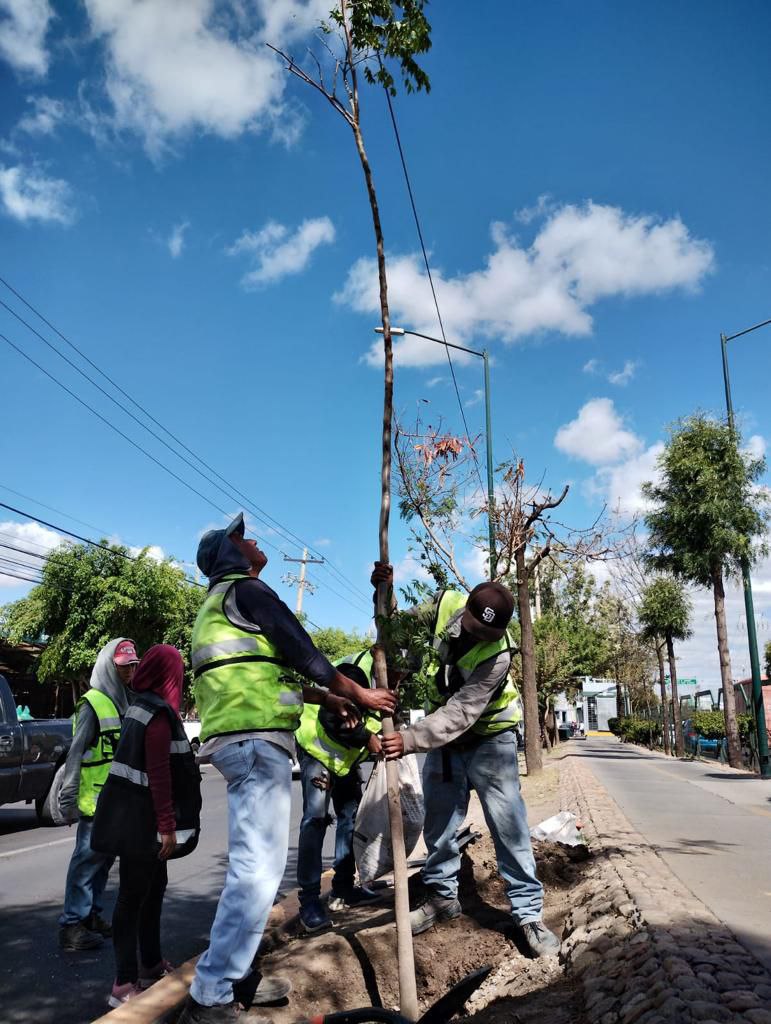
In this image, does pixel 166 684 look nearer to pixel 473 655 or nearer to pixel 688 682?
pixel 473 655

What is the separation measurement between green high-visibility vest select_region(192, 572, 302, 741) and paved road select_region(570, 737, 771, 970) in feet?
7.09

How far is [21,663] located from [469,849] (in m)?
30.3

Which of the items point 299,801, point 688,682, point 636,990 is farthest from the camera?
point 688,682

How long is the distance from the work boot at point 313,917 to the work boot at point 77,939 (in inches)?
52.1

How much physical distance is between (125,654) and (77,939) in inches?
67.2

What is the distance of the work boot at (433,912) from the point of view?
4234 millimetres

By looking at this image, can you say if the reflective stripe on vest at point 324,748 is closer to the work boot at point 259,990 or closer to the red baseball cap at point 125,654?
the red baseball cap at point 125,654

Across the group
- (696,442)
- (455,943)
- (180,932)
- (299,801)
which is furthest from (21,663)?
(455,943)

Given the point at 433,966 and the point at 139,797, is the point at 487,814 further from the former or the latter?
the point at 139,797

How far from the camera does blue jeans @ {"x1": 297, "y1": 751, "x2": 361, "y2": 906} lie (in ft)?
15.8

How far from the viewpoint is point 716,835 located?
25.6 feet

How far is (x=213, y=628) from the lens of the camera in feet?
10.9

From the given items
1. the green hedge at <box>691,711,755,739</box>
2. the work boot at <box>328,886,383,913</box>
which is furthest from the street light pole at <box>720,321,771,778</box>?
the work boot at <box>328,886,383,913</box>

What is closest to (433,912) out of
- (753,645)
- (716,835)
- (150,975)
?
(150,975)
